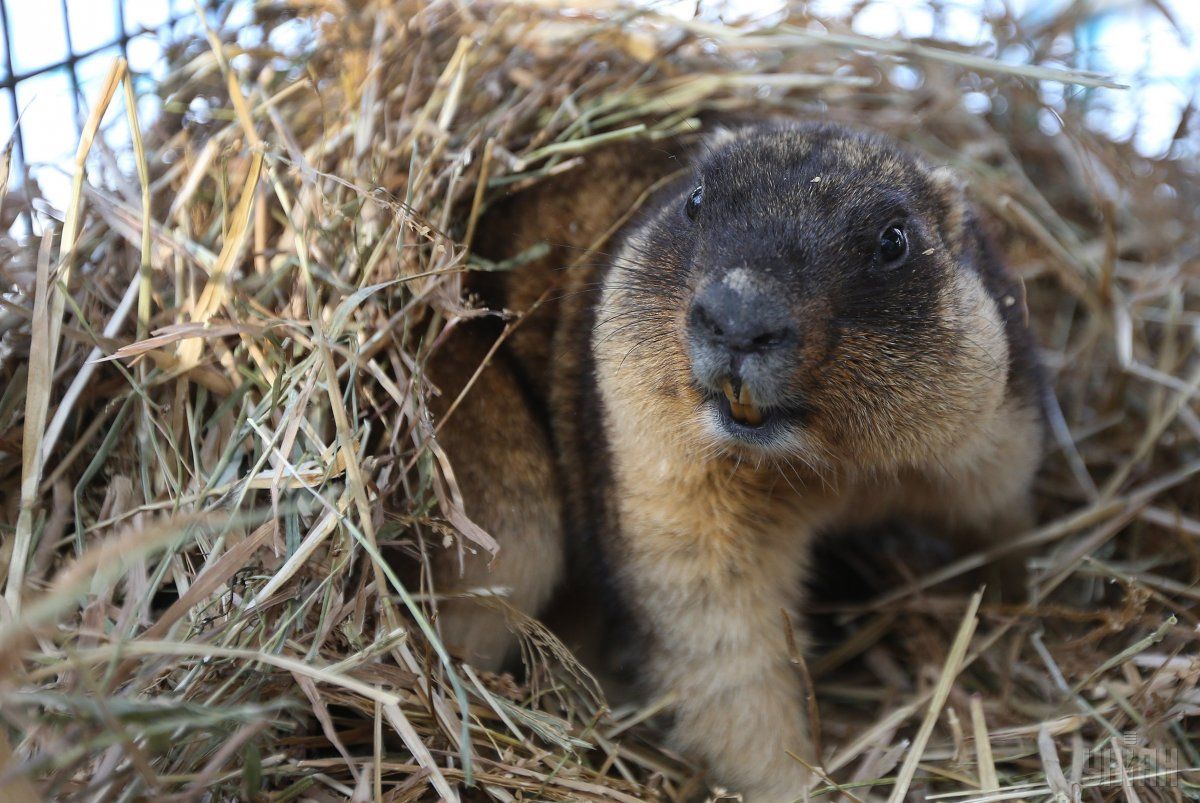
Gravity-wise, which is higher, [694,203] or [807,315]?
[694,203]

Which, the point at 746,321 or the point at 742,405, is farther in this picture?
the point at 742,405

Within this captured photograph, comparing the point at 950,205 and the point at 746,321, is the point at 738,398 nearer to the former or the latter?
the point at 746,321

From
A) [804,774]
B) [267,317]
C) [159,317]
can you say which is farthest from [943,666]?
[159,317]

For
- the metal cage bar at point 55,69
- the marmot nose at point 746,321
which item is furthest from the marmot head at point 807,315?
the metal cage bar at point 55,69

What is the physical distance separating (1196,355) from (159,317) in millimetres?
4731

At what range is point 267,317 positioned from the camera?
124 inches

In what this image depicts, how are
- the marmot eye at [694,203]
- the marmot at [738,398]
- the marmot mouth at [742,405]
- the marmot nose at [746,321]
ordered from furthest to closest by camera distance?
1. the marmot eye at [694,203]
2. the marmot at [738,398]
3. the marmot mouth at [742,405]
4. the marmot nose at [746,321]

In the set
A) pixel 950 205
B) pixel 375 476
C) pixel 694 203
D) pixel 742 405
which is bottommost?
pixel 375 476

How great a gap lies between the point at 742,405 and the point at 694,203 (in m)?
0.81

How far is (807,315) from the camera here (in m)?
2.54

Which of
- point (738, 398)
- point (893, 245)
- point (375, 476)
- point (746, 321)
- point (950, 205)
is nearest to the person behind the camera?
point (746, 321)

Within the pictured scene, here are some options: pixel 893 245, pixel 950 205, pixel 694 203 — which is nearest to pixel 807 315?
pixel 893 245

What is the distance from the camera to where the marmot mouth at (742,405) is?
8.38ft

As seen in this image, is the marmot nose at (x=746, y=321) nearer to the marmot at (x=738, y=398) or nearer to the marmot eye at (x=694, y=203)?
the marmot at (x=738, y=398)
